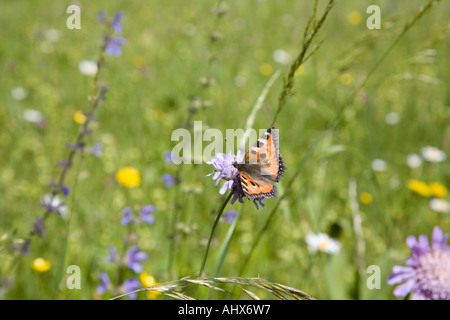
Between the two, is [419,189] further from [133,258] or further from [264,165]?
[264,165]

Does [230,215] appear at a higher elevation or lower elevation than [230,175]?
lower

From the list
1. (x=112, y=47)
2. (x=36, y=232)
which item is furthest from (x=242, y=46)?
(x=36, y=232)

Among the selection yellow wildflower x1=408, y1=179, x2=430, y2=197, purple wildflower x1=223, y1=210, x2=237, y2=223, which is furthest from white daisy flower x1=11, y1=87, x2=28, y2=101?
yellow wildflower x1=408, y1=179, x2=430, y2=197

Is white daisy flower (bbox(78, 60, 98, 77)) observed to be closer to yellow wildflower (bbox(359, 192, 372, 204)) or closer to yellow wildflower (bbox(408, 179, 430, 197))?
yellow wildflower (bbox(359, 192, 372, 204))

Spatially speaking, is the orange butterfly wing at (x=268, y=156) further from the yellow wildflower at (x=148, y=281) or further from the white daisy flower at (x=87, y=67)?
the white daisy flower at (x=87, y=67)

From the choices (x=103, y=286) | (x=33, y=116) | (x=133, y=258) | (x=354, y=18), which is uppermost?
(x=354, y=18)

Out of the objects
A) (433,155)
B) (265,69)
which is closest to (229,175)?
(433,155)
